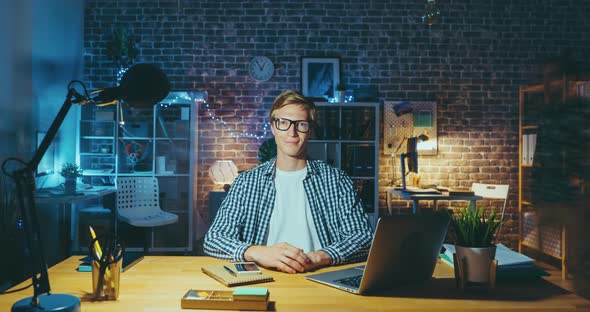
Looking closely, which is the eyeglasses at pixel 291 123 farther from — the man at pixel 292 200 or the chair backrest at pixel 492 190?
the chair backrest at pixel 492 190

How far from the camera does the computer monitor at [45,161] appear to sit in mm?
4266

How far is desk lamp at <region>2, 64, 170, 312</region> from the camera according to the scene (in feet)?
3.40

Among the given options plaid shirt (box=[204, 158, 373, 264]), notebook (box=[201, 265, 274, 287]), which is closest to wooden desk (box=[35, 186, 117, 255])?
plaid shirt (box=[204, 158, 373, 264])

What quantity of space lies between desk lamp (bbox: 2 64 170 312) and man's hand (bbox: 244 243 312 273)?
2.27 ft

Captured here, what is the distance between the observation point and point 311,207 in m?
2.24

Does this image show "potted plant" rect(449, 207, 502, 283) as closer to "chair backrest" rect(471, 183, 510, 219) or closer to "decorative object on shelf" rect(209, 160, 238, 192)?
"chair backrest" rect(471, 183, 510, 219)

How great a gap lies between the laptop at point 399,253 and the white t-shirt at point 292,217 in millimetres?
692

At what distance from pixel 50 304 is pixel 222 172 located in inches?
171

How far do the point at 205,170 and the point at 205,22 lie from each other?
1707 millimetres

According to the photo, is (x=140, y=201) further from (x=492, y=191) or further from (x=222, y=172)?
(x=492, y=191)

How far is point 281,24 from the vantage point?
5465mm

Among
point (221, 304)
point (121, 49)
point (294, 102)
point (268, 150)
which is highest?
point (121, 49)

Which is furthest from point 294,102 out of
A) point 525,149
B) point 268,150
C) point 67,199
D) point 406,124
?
point 525,149

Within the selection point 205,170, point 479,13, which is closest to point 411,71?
point 479,13
